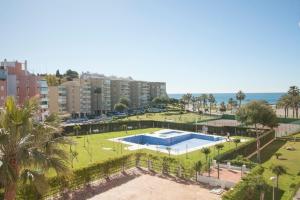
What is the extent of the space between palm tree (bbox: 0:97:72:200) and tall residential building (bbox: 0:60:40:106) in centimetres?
5169

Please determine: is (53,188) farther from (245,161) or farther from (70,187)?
(245,161)

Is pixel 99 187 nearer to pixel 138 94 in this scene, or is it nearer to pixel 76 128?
Answer: pixel 76 128

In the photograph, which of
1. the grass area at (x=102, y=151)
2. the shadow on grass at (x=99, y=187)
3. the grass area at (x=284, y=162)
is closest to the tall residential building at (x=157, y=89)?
the grass area at (x=102, y=151)

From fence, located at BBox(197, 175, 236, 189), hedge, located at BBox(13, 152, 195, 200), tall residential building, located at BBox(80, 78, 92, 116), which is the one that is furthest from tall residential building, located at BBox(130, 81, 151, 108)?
fence, located at BBox(197, 175, 236, 189)

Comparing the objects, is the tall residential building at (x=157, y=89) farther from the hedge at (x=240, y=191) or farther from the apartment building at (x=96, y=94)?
the hedge at (x=240, y=191)

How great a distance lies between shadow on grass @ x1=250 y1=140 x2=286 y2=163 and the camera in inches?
1447

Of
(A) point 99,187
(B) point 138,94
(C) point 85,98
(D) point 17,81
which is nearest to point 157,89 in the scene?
(B) point 138,94

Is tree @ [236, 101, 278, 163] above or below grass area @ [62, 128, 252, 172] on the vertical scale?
above

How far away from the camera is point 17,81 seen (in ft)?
203

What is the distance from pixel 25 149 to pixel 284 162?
32515 millimetres

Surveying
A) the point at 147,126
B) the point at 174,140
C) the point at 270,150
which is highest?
the point at 147,126

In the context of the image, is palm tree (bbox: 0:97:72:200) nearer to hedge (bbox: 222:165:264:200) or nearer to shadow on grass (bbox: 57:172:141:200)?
hedge (bbox: 222:165:264:200)

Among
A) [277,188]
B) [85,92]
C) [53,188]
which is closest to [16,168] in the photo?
[53,188]

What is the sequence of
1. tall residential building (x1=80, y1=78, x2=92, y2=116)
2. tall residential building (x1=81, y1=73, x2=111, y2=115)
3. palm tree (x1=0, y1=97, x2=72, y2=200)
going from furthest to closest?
tall residential building (x1=81, y1=73, x2=111, y2=115), tall residential building (x1=80, y1=78, x2=92, y2=116), palm tree (x1=0, y1=97, x2=72, y2=200)
